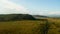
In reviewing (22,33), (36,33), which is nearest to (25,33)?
(22,33)

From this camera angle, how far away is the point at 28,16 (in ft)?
154

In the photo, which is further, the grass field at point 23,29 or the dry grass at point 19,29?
the grass field at point 23,29

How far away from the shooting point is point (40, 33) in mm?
17109

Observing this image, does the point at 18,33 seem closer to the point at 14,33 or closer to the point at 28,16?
the point at 14,33

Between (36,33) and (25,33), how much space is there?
4.73ft

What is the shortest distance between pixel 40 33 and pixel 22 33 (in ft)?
7.97

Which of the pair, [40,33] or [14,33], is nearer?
[14,33]

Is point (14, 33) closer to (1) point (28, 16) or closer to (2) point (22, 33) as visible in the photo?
(2) point (22, 33)

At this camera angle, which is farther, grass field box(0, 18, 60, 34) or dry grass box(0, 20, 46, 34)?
grass field box(0, 18, 60, 34)

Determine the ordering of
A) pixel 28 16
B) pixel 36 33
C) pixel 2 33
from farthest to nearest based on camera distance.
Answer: pixel 28 16
pixel 36 33
pixel 2 33

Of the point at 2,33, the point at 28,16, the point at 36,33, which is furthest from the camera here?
the point at 28,16

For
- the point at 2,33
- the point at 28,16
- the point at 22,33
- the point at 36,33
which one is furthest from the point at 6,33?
the point at 28,16

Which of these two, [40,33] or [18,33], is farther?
[40,33]

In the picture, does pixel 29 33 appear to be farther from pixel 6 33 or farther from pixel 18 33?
pixel 6 33
